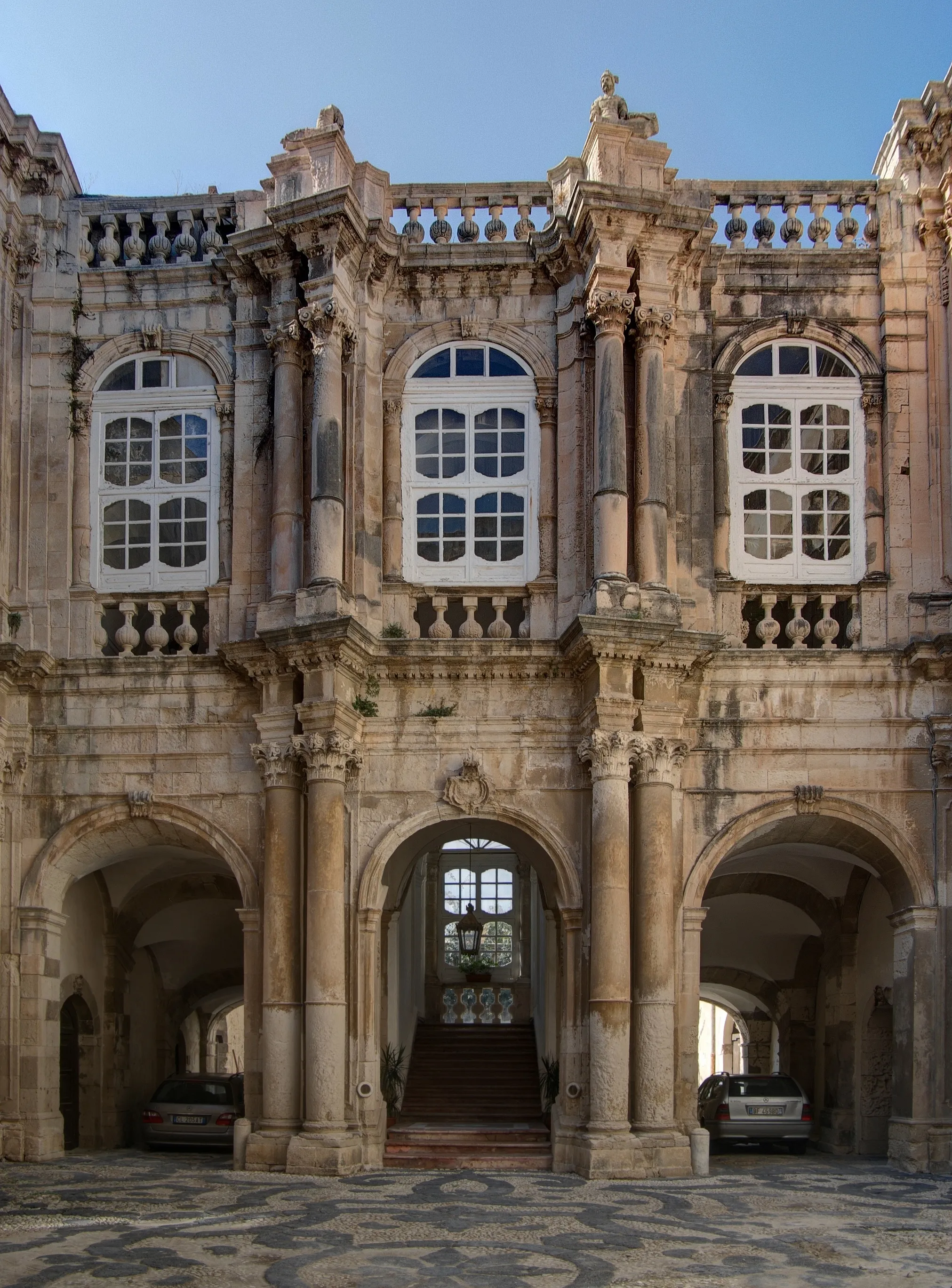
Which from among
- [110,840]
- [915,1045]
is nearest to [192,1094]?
[110,840]

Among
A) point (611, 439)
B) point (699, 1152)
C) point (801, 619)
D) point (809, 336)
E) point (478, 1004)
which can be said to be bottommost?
point (699, 1152)

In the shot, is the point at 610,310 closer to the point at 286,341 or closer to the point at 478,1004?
the point at 286,341

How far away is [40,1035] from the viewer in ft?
62.1

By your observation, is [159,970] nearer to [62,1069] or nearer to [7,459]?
[62,1069]

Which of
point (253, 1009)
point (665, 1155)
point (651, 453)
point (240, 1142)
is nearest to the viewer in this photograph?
point (665, 1155)

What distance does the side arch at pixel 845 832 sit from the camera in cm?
1870

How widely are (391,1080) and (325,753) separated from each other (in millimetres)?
4760

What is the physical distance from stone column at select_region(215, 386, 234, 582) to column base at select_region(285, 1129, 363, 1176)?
20.4 feet

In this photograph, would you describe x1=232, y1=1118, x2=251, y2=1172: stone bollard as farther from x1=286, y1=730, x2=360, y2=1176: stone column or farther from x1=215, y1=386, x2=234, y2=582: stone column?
x1=215, y1=386, x2=234, y2=582: stone column

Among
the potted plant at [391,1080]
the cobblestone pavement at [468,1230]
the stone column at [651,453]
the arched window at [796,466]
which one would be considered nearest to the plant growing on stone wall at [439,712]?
the stone column at [651,453]

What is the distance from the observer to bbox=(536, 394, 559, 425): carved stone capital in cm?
1997

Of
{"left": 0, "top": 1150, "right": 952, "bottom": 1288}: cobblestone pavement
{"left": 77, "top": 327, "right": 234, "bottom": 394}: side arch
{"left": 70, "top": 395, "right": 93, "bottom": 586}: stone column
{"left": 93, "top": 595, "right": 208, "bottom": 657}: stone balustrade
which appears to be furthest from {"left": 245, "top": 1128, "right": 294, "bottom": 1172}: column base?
{"left": 77, "top": 327, "right": 234, "bottom": 394}: side arch

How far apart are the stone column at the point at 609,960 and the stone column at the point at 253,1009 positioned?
3.55 metres

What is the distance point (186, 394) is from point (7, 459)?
2.18 metres
